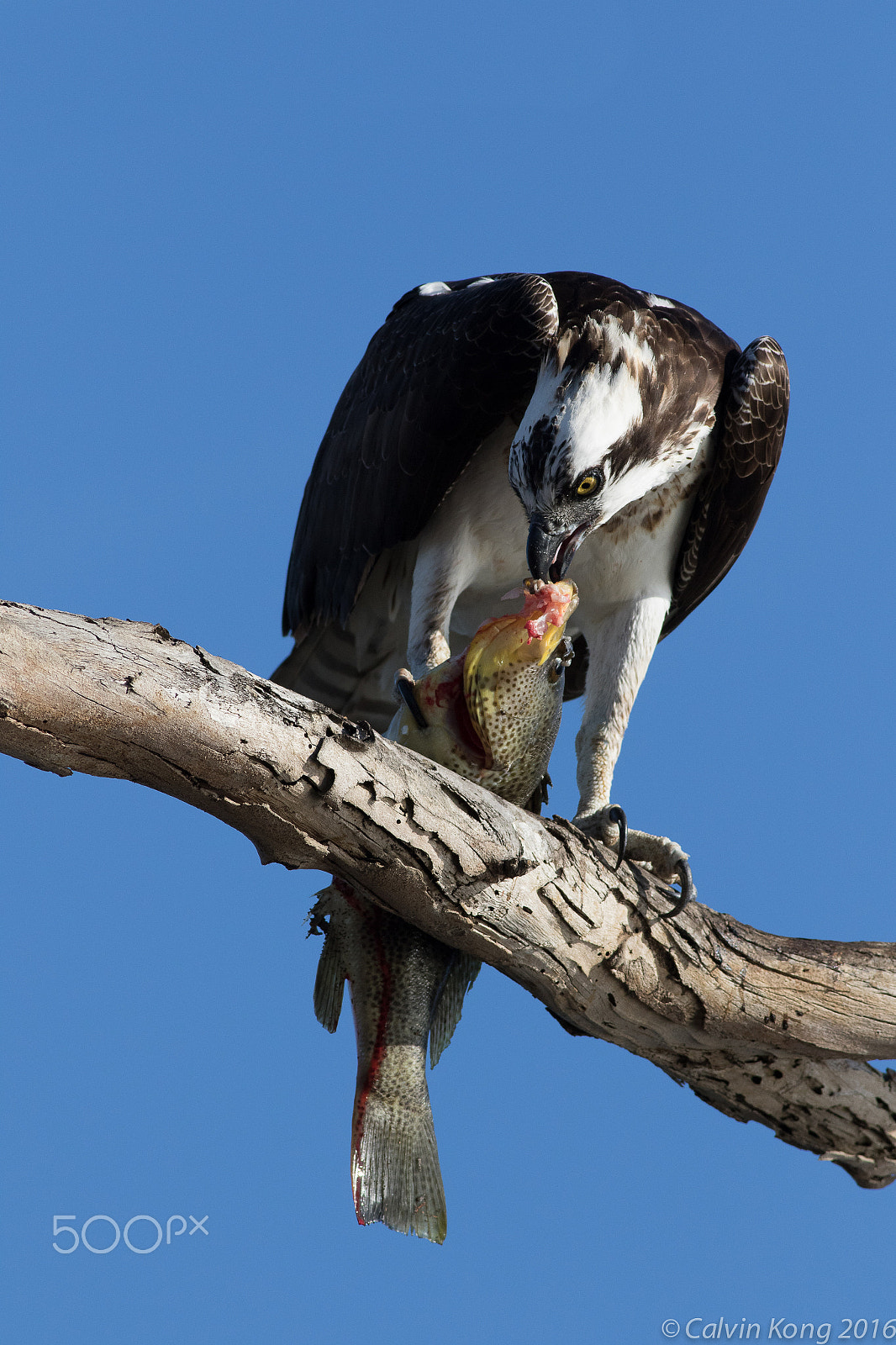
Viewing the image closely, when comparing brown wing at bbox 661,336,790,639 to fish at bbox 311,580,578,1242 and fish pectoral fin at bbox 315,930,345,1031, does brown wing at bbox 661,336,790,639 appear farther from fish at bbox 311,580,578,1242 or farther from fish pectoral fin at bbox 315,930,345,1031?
fish pectoral fin at bbox 315,930,345,1031

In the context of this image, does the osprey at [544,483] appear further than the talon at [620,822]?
Yes

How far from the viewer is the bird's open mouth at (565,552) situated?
16.3ft

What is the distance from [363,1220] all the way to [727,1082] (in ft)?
4.71

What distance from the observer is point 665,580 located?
19.1 feet

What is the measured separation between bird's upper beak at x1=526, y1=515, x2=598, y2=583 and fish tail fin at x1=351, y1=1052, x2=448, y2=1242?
2.08 metres

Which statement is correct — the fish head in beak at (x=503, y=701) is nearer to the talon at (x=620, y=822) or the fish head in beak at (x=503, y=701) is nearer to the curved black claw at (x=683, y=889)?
the talon at (x=620, y=822)

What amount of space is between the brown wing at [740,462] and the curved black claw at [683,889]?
1.77 meters

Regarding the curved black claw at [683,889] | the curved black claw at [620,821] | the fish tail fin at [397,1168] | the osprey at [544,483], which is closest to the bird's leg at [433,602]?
the osprey at [544,483]

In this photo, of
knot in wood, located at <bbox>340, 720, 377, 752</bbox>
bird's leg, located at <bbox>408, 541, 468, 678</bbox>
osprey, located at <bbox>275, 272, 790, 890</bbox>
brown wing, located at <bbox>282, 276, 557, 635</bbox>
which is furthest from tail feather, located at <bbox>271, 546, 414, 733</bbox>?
knot in wood, located at <bbox>340, 720, 377, 752</bbox>

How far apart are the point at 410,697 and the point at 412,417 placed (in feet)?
4.88

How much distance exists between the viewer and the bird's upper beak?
4883mm

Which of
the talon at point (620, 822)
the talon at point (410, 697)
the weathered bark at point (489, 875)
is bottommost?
the weathered bark at point (489, 875)

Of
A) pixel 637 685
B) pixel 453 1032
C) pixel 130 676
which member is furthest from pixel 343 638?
pixel 130 676

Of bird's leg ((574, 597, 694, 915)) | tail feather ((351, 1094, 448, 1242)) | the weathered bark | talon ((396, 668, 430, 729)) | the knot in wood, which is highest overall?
bird's leg ((574, 597, 694, 915))
